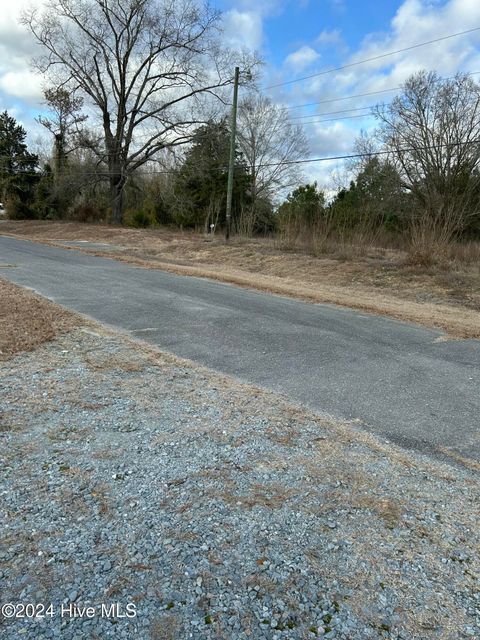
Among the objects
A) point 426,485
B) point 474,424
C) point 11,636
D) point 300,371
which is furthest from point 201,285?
point 11,636

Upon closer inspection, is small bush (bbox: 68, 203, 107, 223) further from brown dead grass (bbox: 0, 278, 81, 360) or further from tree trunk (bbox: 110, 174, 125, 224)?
brown dead grass (bbox: 0, 278, 81, 360)

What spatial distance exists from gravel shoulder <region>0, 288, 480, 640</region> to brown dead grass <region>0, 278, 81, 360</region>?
145 cm

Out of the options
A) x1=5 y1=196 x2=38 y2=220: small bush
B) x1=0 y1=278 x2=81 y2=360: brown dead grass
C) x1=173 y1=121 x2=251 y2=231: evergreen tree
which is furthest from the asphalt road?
x1=5 y1=196 x2=38 y2=220: small bush

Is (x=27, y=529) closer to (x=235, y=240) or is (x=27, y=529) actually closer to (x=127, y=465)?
(x=127, y=465)

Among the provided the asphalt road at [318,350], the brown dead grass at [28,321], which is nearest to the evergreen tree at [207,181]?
the asphalt road at [318,350]

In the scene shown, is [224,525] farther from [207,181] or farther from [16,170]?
[16,170]

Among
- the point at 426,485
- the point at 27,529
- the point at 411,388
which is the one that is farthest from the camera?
the point at 411,388

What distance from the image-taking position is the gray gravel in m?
1.83

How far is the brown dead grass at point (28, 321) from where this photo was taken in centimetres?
517

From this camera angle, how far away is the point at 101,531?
2.24 m

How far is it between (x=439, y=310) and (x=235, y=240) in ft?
43.6

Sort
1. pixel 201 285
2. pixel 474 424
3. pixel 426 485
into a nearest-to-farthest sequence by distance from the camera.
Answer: pixel 426 485, pixel 474 424, pixel 201 285

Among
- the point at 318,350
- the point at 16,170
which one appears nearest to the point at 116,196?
the point at 16,170

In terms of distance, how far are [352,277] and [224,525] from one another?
11820 mm
